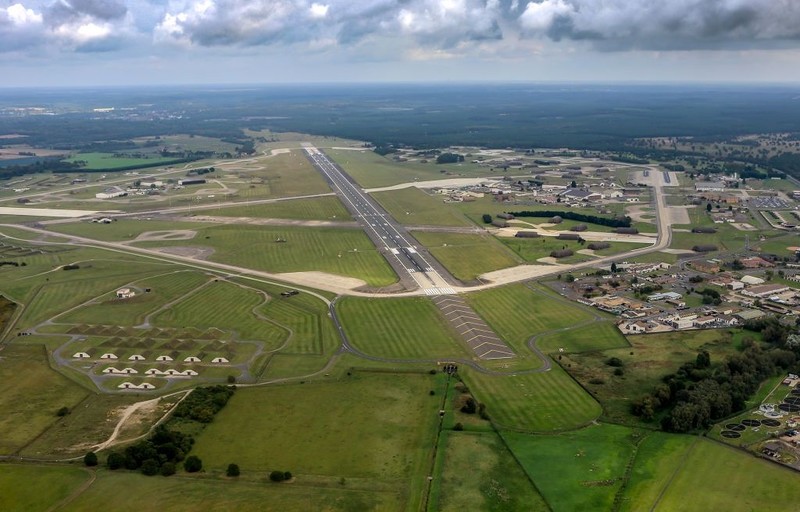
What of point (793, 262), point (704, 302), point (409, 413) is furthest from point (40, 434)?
point (793, 262)

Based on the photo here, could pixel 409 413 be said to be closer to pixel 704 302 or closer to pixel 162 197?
pixel 704 302

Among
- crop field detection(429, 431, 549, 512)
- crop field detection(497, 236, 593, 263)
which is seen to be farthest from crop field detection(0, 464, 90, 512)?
crop field detection(497, 236, 593, 263)

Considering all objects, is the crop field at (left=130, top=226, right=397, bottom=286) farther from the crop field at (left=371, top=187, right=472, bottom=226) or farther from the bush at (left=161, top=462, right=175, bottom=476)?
the bush at (left=161, top=462, right=175, bottom=476)

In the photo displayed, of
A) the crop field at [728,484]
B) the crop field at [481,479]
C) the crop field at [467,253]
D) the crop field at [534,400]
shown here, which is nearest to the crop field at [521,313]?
the crop field at [534,400]

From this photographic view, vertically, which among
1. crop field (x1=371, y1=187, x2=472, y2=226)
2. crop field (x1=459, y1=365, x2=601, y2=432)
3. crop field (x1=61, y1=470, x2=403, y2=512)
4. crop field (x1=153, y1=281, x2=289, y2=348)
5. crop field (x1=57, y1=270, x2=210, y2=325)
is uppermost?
crop field (x1=371, y1=187, x2=472, y2=226)

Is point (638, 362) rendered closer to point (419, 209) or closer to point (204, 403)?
point (204, 403)

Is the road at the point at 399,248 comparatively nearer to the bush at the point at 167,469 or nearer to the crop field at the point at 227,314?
the crop field at the point at 227,314
